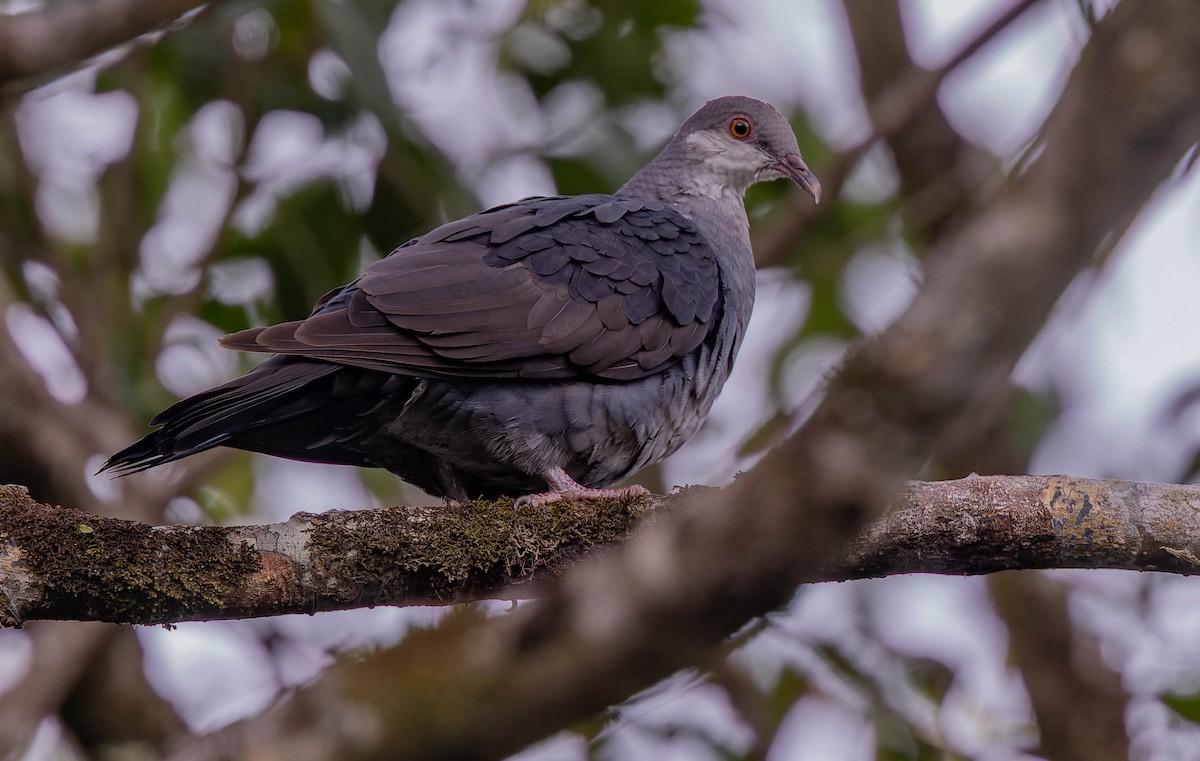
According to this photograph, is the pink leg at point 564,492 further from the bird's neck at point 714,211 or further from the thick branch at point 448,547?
the bird's neck at point 714,211

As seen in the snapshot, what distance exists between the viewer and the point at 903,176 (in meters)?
7.49

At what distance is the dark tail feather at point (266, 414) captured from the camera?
3.98m

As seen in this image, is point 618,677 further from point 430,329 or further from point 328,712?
point 430,329

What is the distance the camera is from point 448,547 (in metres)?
3.74

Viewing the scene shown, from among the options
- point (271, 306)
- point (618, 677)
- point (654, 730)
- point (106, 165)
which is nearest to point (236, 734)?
point (618, 677)

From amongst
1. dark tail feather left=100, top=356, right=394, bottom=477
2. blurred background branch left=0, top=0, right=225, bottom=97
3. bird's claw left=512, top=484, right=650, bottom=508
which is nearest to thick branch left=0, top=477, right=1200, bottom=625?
bird's claw left=512, top=484, right=650, bottom=508

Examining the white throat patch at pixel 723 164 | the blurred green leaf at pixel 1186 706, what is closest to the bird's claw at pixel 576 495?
the white throat patch at pixel 723 164

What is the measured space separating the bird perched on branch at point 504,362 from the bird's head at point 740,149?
813mm

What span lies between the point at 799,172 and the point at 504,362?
6.93ft

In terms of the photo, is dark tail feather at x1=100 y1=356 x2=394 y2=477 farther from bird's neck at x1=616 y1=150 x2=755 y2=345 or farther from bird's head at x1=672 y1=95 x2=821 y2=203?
bird's head at x1=672 y1=95 x2=821 y2=203

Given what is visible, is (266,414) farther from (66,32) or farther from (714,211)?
(714,211)

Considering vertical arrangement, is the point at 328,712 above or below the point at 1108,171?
below

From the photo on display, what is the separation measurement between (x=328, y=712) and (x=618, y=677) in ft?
1.37

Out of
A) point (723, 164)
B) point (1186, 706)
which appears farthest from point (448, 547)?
point (1186, 706)
